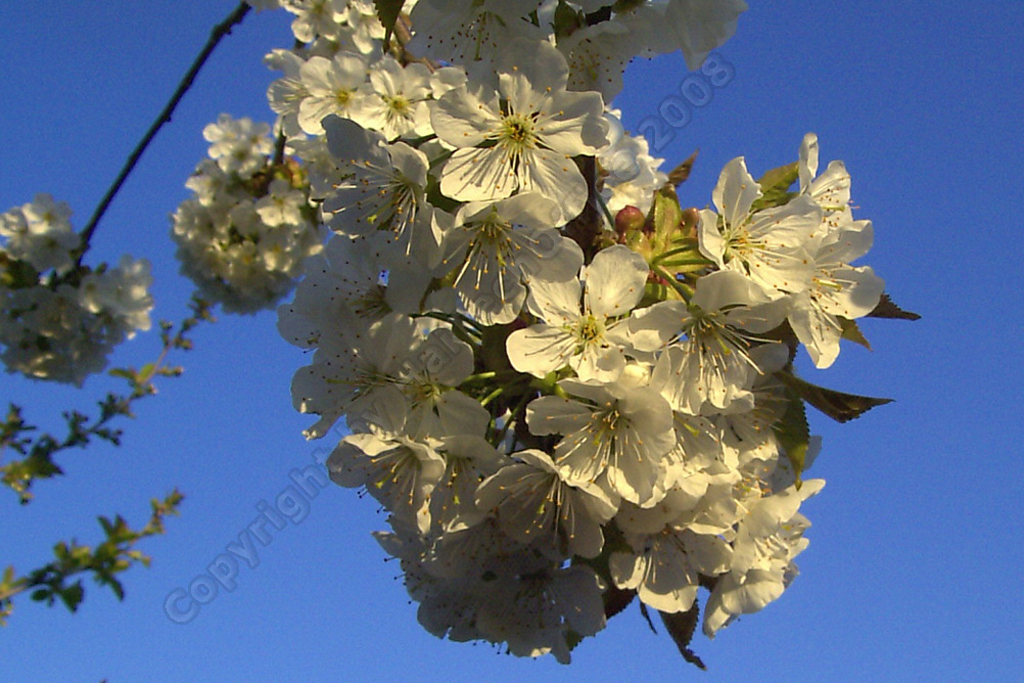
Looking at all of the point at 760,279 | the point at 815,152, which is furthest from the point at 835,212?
the point at 760,279

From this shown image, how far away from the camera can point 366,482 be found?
2.00 m

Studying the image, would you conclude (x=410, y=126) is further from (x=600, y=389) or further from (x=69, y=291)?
(x=69, y=291)

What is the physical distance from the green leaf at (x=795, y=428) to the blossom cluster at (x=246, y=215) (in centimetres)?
359

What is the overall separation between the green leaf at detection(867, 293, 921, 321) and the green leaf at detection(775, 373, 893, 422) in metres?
0.26

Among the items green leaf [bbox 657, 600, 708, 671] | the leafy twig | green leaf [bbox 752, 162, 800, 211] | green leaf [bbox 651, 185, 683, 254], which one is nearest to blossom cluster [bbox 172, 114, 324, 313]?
the leafy twig

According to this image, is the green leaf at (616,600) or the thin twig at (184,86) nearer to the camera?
the green leaf at (616,600)

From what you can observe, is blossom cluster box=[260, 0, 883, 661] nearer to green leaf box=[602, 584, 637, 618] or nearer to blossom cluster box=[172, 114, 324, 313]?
green leaf box=[602, 584, 637, 618]

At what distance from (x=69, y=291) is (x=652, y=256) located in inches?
148

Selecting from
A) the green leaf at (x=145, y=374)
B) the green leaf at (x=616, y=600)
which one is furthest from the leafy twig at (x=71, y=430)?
the green leaf at (x=616, y=600)

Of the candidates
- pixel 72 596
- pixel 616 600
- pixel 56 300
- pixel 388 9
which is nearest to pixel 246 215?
pixel 56 300

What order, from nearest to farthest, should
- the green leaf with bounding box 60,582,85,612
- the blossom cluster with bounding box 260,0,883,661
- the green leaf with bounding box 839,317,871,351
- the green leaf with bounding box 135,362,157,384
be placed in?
1. the blossom cluster with bounding box 260,0,883,661
2. the green leaf with bounding box 839,317,871,351
3. the green leaf with bounding box 60,582,85,612
4. the green leaf with bounding box 135,362,157,384

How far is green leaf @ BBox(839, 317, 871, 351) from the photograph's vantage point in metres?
1.97

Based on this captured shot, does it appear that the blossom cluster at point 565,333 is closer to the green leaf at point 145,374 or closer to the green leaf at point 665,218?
the green leaf at point 665,218

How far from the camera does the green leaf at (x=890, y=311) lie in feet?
6.75
